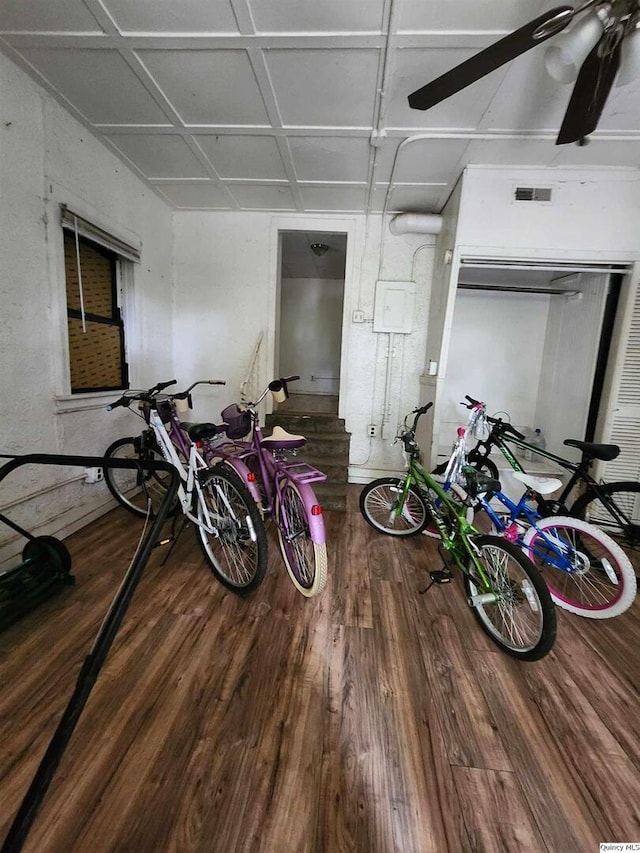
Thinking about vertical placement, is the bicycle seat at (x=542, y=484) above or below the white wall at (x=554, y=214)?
below

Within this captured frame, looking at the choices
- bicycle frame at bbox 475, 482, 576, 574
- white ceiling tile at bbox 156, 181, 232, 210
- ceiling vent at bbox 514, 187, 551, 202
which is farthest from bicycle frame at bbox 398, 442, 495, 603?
white ceiling tile at bbox 156, 181, 232, 210

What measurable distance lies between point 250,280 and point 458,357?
244 centimetres

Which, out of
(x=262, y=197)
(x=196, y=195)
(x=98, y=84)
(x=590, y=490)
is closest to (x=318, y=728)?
(x=590, y=490)

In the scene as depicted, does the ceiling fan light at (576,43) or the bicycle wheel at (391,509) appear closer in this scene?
the ceiling fan light at (576,43)

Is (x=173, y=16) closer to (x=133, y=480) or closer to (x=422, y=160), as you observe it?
(x=422, y=160)

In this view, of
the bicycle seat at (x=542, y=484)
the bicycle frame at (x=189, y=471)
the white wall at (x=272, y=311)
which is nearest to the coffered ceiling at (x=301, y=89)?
the white wall at (x=272, y=311)

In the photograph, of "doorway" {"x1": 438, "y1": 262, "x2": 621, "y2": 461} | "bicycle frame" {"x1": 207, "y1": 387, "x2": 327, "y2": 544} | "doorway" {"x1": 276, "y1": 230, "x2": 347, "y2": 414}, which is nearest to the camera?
Result: "bicycle frame" {"x1": 207, "y1": 387, "x2": 327, "y2": 544}

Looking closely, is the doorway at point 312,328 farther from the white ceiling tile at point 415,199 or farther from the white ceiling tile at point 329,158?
the white ceiling tile at point 329,158

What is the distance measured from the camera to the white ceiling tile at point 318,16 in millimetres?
1388

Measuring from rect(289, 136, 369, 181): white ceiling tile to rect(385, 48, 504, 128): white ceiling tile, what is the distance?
1.10 feet

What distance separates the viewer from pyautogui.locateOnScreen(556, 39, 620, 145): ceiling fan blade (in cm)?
122

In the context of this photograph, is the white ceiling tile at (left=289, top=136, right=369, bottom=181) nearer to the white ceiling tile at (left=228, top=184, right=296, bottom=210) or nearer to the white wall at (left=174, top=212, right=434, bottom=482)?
the white ceiling tile at (left=228, top=184, right=296, bottom=210)

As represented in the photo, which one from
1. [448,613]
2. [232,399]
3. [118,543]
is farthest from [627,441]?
[118,543]

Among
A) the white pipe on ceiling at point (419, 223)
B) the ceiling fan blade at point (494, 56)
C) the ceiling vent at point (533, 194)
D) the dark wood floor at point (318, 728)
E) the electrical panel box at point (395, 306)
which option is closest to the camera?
the dark wood floor at point (318, 728)
